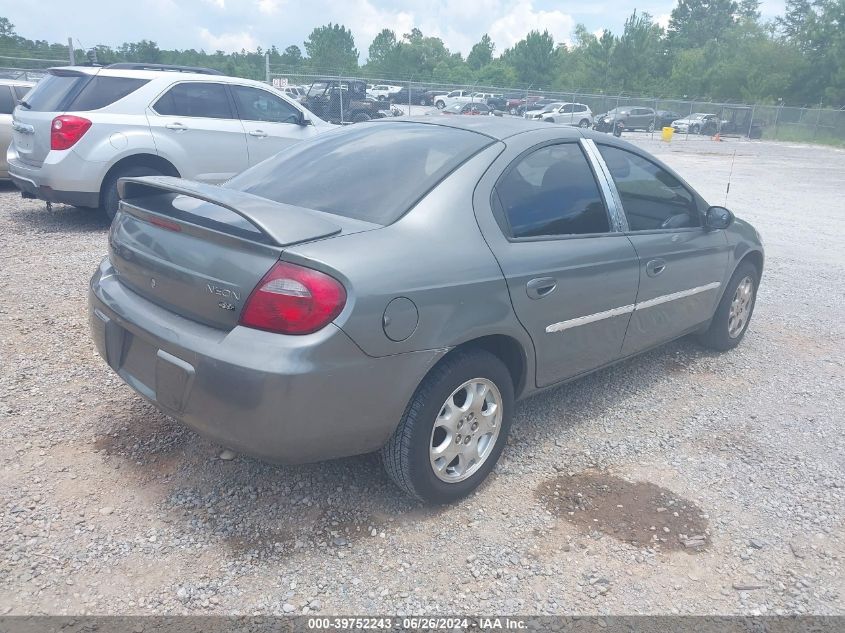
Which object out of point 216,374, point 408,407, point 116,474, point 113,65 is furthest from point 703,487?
point 113,65

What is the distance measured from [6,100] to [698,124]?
1548 inches

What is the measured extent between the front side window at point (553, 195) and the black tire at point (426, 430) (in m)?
0.67

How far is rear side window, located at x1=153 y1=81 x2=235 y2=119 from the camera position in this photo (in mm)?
7859

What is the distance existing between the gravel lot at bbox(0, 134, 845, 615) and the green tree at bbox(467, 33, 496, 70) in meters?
104

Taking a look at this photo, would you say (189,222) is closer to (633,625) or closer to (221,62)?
(633,625)

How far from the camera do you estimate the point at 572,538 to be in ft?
9.48

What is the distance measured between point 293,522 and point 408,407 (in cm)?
70

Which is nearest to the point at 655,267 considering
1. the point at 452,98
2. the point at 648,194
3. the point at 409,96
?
the point at 648,194

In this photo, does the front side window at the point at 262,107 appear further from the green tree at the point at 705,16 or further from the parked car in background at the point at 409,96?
the green tree at the point at 705,16

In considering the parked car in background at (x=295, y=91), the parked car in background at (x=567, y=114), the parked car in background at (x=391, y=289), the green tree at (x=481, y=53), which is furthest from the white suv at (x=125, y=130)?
the green tree at (x=481, y=53)

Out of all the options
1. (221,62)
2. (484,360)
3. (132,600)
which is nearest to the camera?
(132,600)

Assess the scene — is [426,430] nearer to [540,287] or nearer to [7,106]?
[540,287]

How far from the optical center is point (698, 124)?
133ft

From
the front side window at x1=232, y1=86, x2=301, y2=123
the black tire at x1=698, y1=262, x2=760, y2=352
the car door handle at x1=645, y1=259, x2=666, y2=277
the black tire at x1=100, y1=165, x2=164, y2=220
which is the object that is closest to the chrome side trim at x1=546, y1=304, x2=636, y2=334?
the car door handle at x1=645, y1=259, x2=666, y2=277
